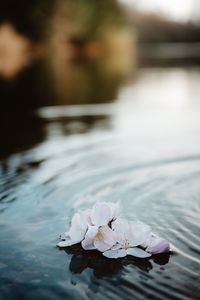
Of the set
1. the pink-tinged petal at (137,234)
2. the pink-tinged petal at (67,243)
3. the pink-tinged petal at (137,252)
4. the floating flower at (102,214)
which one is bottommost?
the pink-tinged petal at (137,252)

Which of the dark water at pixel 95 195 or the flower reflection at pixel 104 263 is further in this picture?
the flower reflection at pixel 104 263

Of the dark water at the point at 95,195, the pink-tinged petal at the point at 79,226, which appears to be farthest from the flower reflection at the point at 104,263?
the pink-tinged petal at the point at 79,226

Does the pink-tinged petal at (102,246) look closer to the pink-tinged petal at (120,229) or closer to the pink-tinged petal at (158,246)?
the pink-tinged petal at (120,229)

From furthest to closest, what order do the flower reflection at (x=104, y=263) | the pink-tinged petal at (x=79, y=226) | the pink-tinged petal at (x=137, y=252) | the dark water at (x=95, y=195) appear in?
1. the pink-tinged petal at (x=79, y=226)
2. the pink-tinged petal at (x=137, y=252)
3. the flower reflection at (x=104, y=263)
4. the dark water at (x=95, y=195)

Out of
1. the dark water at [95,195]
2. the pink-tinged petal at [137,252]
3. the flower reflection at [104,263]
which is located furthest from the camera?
the pink-tinged petal at [137,252]

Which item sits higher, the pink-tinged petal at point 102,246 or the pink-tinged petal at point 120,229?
the pink-tinged petal at point 120,229

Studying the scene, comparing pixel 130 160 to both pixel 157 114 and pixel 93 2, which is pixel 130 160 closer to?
pixel 157 114

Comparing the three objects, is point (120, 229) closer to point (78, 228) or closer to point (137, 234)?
point (137, 234)

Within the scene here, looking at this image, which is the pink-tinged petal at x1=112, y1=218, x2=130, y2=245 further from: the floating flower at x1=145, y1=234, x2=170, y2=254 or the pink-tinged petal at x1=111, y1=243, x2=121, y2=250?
the floating flower at x1=145, y1=234, x2=170, y2=254
